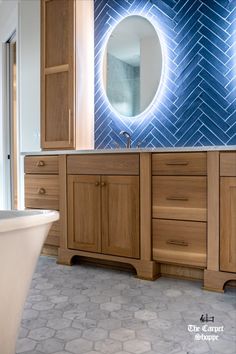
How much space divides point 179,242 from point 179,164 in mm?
475

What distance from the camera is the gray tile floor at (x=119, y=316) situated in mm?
1476

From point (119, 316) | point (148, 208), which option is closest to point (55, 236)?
point (148, 208)

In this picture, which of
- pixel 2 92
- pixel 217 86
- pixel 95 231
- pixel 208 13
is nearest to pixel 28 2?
pixel 2 92

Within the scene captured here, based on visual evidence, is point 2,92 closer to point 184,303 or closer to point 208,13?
point 208,13

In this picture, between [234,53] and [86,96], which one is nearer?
[234,53]

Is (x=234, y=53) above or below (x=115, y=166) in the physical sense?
above

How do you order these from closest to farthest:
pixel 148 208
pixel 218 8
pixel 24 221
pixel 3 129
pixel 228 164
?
1. pixel 24 221
2. pixel 228 164
3. pixel 148 208
4. pixel 218 8
5. pixel 3 129

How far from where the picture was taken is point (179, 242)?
86.4 inches

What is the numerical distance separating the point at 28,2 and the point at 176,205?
278 cm

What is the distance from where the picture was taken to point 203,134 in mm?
2582

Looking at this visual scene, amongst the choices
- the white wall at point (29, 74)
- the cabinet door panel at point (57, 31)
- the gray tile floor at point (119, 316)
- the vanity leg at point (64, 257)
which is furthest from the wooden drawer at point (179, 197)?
the white wall at point (29, 74)

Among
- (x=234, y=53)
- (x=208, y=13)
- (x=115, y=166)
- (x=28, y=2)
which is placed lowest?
(x=115, y=166)

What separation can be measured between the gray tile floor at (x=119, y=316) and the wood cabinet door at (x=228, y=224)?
19 cm

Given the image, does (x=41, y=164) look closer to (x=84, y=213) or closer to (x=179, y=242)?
(x=84, y=213)
